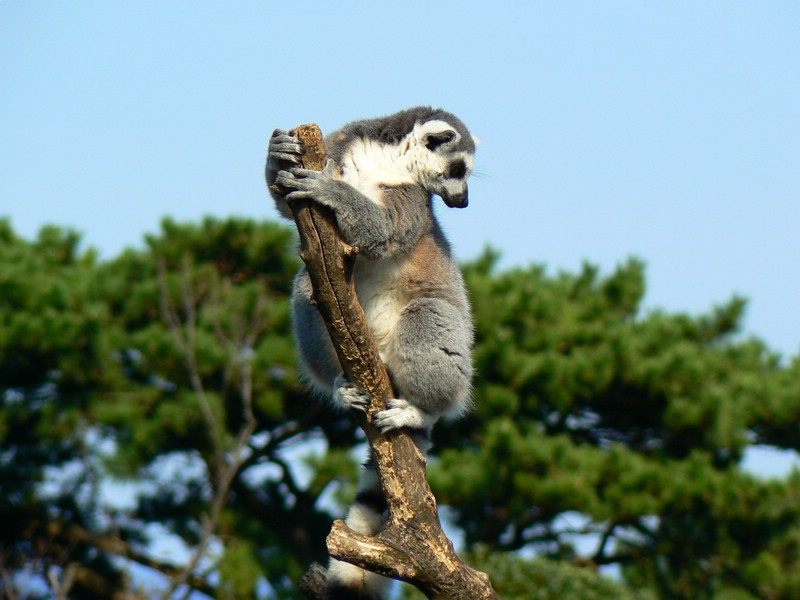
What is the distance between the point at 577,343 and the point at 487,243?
2.03 metres

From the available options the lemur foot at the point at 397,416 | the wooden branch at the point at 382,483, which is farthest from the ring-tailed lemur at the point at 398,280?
the wooden branch at the point at 382,483

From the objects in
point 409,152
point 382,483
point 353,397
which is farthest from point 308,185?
point 382,483

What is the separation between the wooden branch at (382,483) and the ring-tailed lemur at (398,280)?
15 cm

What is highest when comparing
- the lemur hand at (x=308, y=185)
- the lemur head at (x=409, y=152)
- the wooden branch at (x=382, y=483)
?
the lemur head at (x=409, y=152)

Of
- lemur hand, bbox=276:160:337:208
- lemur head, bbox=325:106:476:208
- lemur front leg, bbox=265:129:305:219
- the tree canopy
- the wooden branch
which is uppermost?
the tree canopy

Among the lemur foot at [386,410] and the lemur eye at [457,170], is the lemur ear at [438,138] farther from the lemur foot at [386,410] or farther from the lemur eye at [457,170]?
the lemur foot at [386,410]

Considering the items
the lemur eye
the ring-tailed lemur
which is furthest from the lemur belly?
the lemur eye

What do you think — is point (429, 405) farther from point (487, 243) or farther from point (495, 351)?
point (487, 243)

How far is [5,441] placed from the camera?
13312 millimetres

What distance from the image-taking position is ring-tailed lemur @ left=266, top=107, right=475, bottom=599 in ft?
14.1

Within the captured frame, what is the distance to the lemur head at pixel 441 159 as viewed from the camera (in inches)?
196

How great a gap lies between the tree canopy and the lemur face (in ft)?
23.2

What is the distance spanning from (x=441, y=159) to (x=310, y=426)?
9846mm

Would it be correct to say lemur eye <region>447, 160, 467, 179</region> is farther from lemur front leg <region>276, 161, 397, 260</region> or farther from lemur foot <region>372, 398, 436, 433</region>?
lemur foot <region>372, 398, 436, 433</region>
